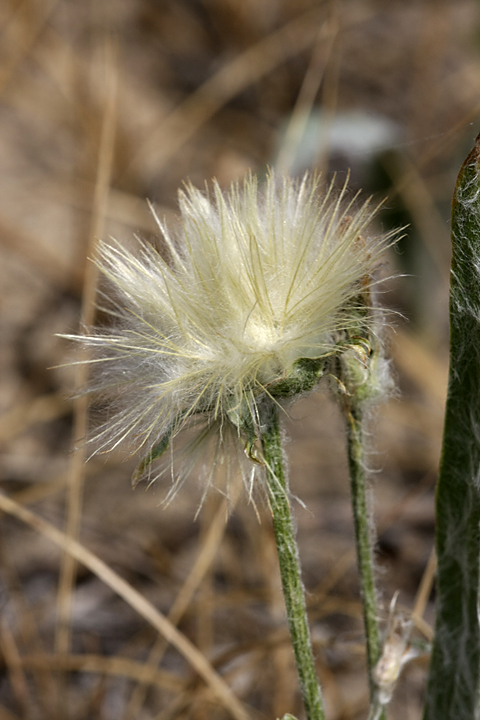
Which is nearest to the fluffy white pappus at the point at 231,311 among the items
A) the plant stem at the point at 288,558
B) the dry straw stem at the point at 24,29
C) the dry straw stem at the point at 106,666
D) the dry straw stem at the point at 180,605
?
the plant stem at the point at 288,558

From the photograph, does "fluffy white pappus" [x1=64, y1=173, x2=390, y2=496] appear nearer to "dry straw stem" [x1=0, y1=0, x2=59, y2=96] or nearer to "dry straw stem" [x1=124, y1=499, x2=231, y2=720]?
"dry straw stem" [x1=124, y1=499, x2=231, y2=720]

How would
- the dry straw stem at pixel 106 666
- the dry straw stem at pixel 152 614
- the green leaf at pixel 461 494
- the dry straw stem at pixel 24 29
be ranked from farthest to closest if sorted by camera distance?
1. the dry straw stem at pixel 24 29
2. the dry straw stem at pixel 106 666
3. the dry straw stem at pixel 152 614
4. the green leaf at pixel 461 494

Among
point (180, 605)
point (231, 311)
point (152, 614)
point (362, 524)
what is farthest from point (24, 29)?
point (362, 524)

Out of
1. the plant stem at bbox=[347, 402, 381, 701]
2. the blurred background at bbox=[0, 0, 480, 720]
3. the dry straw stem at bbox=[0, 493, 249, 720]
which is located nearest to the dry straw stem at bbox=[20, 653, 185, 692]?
the blurred background at bbox=[0, 0, 480, 720]

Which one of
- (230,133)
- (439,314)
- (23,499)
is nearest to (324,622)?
(23,499)

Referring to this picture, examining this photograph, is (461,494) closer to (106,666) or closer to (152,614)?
(152,614)

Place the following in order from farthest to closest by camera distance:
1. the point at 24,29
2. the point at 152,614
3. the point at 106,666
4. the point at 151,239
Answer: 1. the point at 24,29
2. the point at 106,666
3. the point at 152,614
4. the point at 151,239

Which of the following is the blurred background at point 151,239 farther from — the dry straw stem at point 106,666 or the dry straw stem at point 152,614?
the dry straw stem at point 152,614
